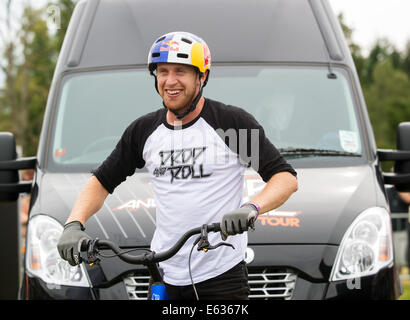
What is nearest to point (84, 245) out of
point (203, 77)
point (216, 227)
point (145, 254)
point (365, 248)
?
point (145, 254)

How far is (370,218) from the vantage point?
404 cm

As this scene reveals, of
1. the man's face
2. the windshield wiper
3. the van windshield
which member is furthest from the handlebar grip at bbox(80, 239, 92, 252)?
the windshield wiper

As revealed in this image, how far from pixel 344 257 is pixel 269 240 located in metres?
0.43

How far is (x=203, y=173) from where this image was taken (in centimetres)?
320

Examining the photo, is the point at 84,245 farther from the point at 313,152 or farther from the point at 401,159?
the point at 401,159

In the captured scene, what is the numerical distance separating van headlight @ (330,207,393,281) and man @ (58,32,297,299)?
2.78 ft

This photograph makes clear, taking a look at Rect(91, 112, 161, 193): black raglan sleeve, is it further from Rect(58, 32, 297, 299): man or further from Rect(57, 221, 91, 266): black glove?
Rect(57, 221, 91, 266): black glove

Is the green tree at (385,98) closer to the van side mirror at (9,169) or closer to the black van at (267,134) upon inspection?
the black van at (267,134)

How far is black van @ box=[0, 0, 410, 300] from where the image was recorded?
391 cm

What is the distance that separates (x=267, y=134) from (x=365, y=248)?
1.12 meters

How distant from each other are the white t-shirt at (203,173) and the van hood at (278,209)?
0.66 meters
